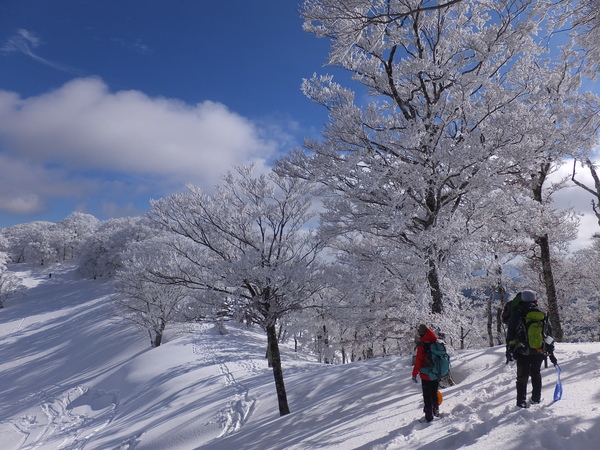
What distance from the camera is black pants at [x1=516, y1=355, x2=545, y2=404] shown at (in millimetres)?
4598

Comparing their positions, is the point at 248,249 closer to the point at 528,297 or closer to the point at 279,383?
the point at 279,383

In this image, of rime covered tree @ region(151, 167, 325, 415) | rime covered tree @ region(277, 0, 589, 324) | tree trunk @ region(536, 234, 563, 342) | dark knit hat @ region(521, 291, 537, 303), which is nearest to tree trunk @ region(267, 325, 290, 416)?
rime covered tree @ region(151, 167, 325, 415)

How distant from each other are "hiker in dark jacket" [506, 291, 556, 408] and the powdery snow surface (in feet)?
0.60

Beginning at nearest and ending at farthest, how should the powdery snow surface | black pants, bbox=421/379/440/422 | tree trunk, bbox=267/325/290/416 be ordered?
1. the powdery snow surface
2. black pants, bbox=421/379/440/422
3. tree trunk, bbox=267/325/290/416

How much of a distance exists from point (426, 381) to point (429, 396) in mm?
212

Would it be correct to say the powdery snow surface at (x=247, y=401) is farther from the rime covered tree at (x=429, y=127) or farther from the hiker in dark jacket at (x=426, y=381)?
the rime covered tree at (x=429, y=127)

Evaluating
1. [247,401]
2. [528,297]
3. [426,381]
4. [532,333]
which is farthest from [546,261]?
[247,401]

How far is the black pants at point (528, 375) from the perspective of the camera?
4598 millimetres

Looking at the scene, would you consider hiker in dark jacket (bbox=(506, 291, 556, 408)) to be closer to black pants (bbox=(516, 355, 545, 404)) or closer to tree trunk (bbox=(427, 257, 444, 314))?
black pants (bbox=(516, 355, 545, 404))

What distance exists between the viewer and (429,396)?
16.5 ft

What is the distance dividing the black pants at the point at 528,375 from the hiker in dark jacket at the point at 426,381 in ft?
3.44

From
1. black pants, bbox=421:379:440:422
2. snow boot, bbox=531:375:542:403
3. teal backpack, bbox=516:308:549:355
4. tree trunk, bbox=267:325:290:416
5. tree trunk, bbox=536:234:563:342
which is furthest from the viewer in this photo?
tree trunk, bbox=536:234:563:342

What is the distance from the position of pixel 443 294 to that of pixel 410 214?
2.16 meters

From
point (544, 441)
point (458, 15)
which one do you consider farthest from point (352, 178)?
point (544, 441)
